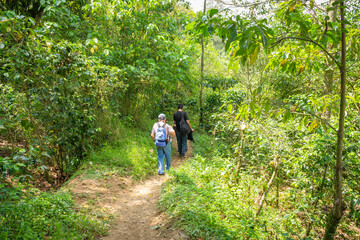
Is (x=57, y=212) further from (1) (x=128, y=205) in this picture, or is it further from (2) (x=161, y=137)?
(2) (x=161, y=137)

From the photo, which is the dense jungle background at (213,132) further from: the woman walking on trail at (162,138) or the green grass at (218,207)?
the woman walking on trail at (162,138)

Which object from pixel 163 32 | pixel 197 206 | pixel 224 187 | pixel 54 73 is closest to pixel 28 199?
pixel 197 206

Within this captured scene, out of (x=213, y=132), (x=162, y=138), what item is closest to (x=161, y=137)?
(x=162, y=138)

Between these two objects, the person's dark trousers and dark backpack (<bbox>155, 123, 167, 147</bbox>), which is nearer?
dark backpack (<bbox>155, 123, 167, 147</bbox>)

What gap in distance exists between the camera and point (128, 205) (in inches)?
189

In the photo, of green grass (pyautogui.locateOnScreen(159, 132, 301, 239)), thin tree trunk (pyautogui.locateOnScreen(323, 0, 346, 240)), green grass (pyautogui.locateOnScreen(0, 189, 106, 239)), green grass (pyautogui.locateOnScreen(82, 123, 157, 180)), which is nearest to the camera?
thin tree trunk (pyautogui.locateOnScreen(323, 0, 346, 240))

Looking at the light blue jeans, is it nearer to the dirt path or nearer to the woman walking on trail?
the woman walking on trail

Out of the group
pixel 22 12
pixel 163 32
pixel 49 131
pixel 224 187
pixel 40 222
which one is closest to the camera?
pixel 40 222

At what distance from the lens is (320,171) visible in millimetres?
3508

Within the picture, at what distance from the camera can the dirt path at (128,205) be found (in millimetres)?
3660

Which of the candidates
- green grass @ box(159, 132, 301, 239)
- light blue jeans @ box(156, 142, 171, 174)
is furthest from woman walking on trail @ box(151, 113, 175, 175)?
green grass @ box(159, 132, 301, 239)

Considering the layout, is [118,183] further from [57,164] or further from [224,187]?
[224,187]

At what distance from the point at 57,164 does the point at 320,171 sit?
19.5 ft

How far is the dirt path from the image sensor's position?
3.66 m
